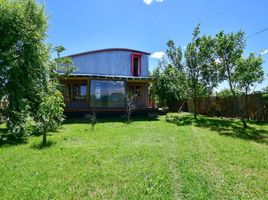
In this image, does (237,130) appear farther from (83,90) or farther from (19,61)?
(83,90)

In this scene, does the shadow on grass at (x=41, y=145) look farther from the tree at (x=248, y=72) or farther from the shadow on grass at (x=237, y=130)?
the tree at (x=248, y=72)

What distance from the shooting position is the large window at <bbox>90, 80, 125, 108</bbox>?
17.2 meters

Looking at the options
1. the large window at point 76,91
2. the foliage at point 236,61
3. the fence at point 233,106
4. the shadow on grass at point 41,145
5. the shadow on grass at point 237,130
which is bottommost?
the shadow on grass at point 41,145

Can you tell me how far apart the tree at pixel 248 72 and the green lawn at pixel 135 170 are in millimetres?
5955

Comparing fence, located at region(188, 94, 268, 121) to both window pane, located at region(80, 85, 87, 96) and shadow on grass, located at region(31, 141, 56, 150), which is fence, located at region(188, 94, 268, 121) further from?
shadow on grass, located at region(31, 141, 56, 150)

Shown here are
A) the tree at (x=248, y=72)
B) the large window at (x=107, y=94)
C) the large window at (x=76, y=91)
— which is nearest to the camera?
the tree at (x=248, y=72)

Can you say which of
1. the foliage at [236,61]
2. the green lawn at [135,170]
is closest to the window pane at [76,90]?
the green lawn at [135,170]

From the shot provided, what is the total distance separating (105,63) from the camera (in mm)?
20547

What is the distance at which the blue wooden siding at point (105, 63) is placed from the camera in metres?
20.0

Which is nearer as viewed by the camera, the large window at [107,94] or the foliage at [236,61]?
the foliage at [236,61]

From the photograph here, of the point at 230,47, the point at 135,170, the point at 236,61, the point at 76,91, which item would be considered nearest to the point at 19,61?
the point at 135,170

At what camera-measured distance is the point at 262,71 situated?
1445 cm

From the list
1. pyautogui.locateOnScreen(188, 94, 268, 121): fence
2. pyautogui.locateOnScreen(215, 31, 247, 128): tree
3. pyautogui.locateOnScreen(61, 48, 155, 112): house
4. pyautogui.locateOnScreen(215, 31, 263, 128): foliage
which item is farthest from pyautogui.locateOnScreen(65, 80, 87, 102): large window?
pyautogui.locateOnScreen(188, 94, 268, 121): fence

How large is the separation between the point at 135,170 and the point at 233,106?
14.6 m
